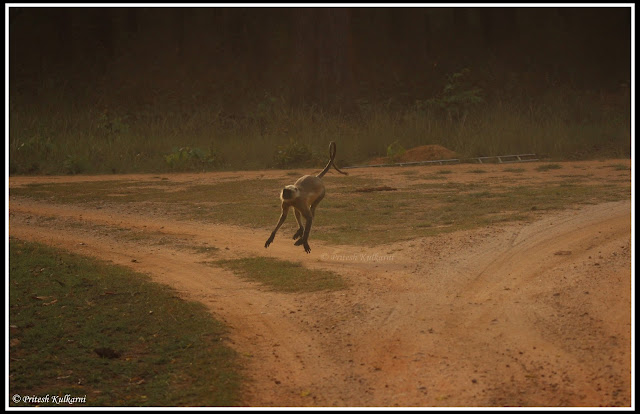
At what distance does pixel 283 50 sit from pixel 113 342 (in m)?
21.9

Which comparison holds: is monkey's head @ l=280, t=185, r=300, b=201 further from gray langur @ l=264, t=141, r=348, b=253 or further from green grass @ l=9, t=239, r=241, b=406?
green grass @ l=9, t=239, r=241, b=406

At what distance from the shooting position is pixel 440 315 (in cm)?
675

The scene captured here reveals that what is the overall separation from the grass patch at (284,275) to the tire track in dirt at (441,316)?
149 mm

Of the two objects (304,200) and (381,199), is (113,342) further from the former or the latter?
(381,199)

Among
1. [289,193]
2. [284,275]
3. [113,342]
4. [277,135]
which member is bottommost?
[113,342]

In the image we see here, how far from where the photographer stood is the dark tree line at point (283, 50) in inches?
1008

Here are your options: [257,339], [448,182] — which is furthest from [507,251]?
[448,182]

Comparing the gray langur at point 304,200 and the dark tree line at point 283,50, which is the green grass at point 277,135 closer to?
the dark tree line at point 283,50

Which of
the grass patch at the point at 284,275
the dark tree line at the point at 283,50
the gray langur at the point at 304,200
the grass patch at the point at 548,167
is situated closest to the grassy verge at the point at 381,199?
the grass patch at the point at 548,167

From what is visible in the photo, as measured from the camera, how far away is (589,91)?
24469 millimetres

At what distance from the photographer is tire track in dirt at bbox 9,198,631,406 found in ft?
18.1

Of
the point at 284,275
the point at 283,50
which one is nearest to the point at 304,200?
the point at 284,275

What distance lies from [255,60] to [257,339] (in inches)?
857

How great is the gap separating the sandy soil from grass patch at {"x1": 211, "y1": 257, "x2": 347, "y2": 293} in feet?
0.49
